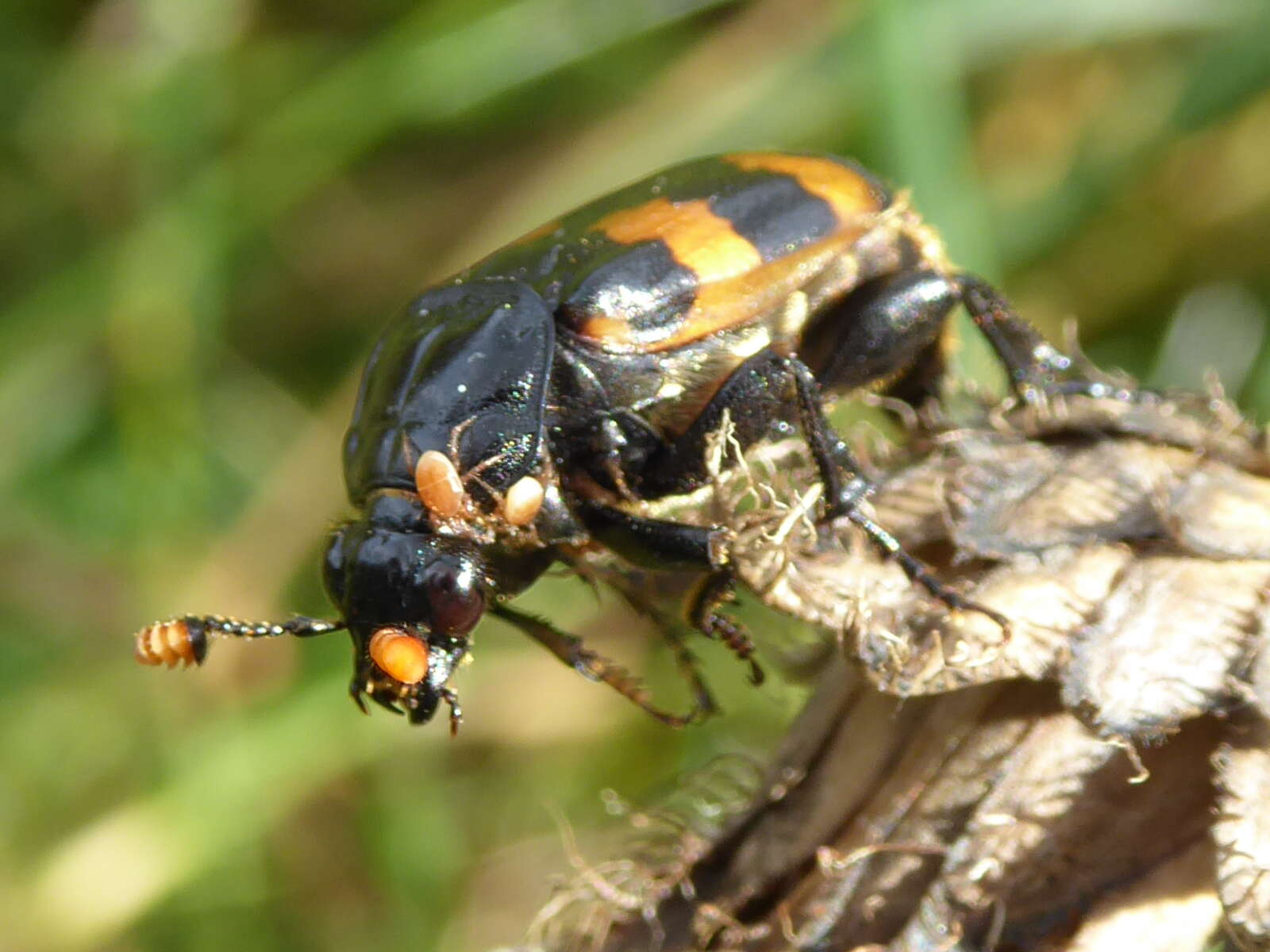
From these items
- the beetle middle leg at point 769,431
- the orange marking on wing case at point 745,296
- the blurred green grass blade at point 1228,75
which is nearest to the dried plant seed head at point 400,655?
the beetle middle leg at point 769,431

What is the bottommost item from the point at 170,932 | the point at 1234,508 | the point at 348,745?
the point at 170,932

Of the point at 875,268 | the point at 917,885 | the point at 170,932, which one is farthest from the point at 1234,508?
the point at 170,932

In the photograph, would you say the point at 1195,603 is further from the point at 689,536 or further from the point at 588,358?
the point at 588,358

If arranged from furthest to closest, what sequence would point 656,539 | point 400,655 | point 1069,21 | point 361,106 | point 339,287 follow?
point 339,287, point 361,106, point 1069,21, point 656,539, point 400,655

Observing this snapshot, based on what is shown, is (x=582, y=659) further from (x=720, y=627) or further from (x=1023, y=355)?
(x=1023, y=355)

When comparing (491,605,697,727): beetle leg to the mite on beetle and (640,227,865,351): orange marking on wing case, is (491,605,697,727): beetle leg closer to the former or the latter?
the mite on beetle

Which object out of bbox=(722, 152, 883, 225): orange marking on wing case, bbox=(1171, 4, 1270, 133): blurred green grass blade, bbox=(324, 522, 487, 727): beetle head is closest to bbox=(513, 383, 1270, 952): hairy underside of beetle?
bbox=(324, 522, 487, 727): beetle head

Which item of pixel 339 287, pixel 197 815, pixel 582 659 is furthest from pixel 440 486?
pixel 339 287

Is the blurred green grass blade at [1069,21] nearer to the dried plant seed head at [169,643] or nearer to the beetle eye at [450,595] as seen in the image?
the beetle eye at [450,595]
